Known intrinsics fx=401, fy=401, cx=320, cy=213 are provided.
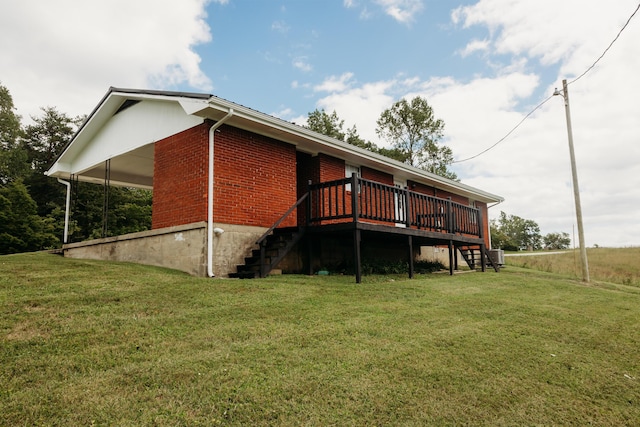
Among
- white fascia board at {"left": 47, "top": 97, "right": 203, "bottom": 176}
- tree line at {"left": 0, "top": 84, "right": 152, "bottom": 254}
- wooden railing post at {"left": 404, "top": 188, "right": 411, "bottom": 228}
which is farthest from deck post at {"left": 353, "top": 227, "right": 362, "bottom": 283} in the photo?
tree line at {"left": 0, "top": 84, "right": 152, "bottom": 254}

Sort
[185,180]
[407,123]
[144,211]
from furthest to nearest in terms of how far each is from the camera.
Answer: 1. [407,123]
2. [144,211]
3. [185,180]

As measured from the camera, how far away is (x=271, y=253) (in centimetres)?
851

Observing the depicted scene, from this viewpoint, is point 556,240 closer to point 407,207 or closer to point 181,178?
point 407,207

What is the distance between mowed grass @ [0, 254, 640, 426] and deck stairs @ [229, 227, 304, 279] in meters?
1.65

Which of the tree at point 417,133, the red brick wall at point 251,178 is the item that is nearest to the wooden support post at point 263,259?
the red brick wall at point 251,178

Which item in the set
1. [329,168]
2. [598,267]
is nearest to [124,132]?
[329,168]

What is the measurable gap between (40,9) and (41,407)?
14887 mm

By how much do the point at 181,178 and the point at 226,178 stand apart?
3.88ft

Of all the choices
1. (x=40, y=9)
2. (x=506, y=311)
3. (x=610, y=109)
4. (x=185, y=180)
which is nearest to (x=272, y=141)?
(x=185, y=180)

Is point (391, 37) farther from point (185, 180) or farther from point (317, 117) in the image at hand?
point (317, 117)

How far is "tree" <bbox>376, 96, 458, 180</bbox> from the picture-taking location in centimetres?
3159

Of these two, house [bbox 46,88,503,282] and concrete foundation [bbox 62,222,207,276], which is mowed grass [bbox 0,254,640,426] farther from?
house [bbox 46,88,503,282]

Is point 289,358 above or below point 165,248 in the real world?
below

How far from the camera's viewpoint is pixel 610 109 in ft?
50.6
